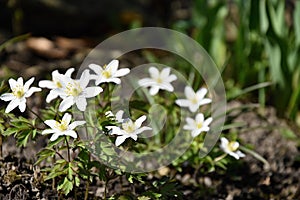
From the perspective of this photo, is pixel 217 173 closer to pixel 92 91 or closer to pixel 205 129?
pixel 205 129

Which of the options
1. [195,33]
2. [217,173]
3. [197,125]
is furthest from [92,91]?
[195,33]

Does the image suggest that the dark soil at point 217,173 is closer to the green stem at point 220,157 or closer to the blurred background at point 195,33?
the blurred background at point 195,33

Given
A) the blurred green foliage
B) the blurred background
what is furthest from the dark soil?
the blurred green foliage

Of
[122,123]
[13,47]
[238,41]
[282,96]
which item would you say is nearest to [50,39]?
[13,47]

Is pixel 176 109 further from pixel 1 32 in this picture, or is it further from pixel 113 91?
pixel 1 32

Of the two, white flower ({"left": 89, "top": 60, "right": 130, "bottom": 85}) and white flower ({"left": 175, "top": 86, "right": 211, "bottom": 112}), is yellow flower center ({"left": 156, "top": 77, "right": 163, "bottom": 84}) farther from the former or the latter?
white flower ({"left": 89, "top": 60, "right": 130, "bottom": 85})
